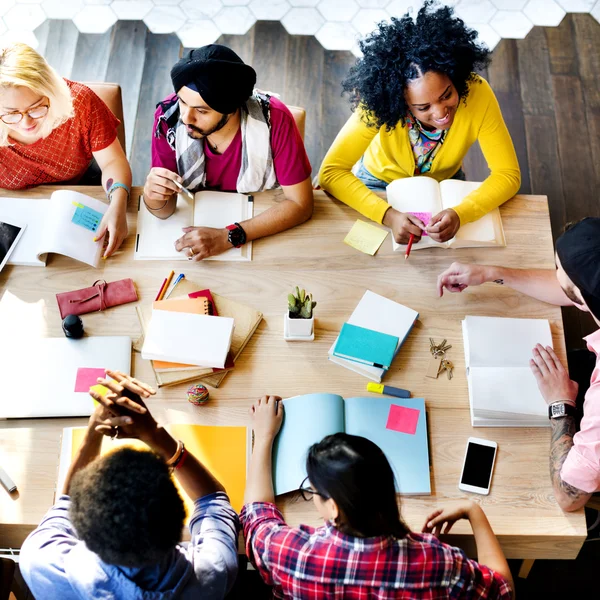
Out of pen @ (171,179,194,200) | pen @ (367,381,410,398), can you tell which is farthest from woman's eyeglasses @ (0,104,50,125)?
pen @ (367,381,410,398)

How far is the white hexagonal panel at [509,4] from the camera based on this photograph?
346 cm

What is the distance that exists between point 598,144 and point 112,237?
2.49 meters

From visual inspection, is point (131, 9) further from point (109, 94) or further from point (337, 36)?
point (109, 94)

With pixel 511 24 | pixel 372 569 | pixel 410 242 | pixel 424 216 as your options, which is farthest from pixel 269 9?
pixel 372 569

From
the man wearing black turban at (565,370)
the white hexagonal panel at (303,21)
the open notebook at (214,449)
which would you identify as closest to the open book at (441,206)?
the man wearing black turban at (565,370)

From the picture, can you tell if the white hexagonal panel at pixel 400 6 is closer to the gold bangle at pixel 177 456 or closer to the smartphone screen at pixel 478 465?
the smartphone screen at pixel 478 465

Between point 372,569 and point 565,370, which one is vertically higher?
point 565,370

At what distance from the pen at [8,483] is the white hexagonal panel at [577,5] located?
3.56 metres

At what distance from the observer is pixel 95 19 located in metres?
3.39

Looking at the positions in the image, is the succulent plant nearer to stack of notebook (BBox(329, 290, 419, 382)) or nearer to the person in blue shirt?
stack of notebook (BBox(329, 290, 419, 382))

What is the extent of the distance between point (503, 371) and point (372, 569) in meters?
0.67

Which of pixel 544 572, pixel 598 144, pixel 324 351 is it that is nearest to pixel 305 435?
pixel 324 351

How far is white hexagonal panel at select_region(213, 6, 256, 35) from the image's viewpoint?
340cm

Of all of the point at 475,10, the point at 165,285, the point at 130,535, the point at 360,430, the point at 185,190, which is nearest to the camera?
the point at 130,535
